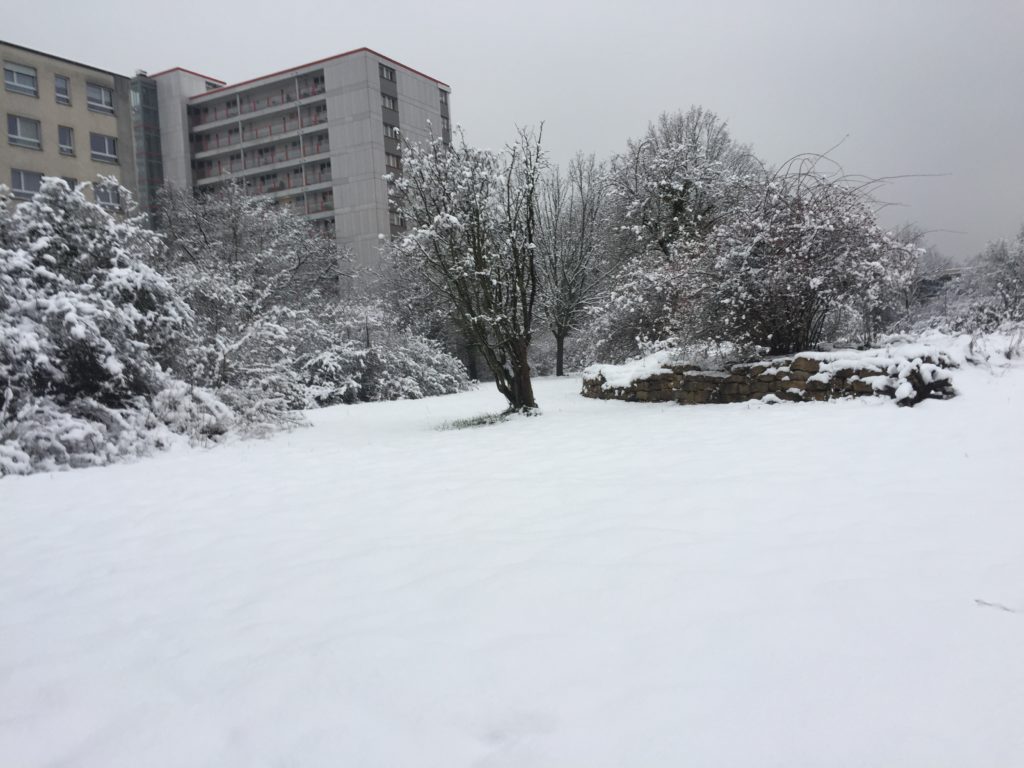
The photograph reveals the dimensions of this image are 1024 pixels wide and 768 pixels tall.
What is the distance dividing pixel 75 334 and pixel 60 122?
97.6ft

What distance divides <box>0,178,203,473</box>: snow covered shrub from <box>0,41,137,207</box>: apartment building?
70.5ft

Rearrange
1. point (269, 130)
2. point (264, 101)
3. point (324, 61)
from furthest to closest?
1. point (264, 101)
2. point (269, 130)
3. point (324, 61)

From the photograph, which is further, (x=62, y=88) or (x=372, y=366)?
(x=62, y=88)

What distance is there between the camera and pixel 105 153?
29.6 m

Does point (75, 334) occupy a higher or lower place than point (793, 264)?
lower

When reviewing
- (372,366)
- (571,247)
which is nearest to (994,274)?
(571,247)

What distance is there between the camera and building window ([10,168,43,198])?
85.9 ft

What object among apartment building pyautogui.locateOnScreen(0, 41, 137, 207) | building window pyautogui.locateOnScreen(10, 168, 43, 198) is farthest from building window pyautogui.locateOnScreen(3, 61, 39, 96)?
building window pyautogui.locateOnScreen(10, 168, 43, 198)

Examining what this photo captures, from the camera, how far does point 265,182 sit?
42.3 meters

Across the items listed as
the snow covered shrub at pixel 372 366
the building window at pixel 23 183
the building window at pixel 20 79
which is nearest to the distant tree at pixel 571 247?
the snow covered shrub at pixel 372 366

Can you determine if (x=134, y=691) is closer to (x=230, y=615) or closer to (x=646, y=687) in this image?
(x=230, y=615)

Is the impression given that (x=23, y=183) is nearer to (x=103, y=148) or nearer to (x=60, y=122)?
(x=60, y=122)

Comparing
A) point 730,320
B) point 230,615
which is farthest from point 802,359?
point 230,615

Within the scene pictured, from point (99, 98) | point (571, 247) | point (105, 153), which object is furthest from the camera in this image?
point (105, 153)
